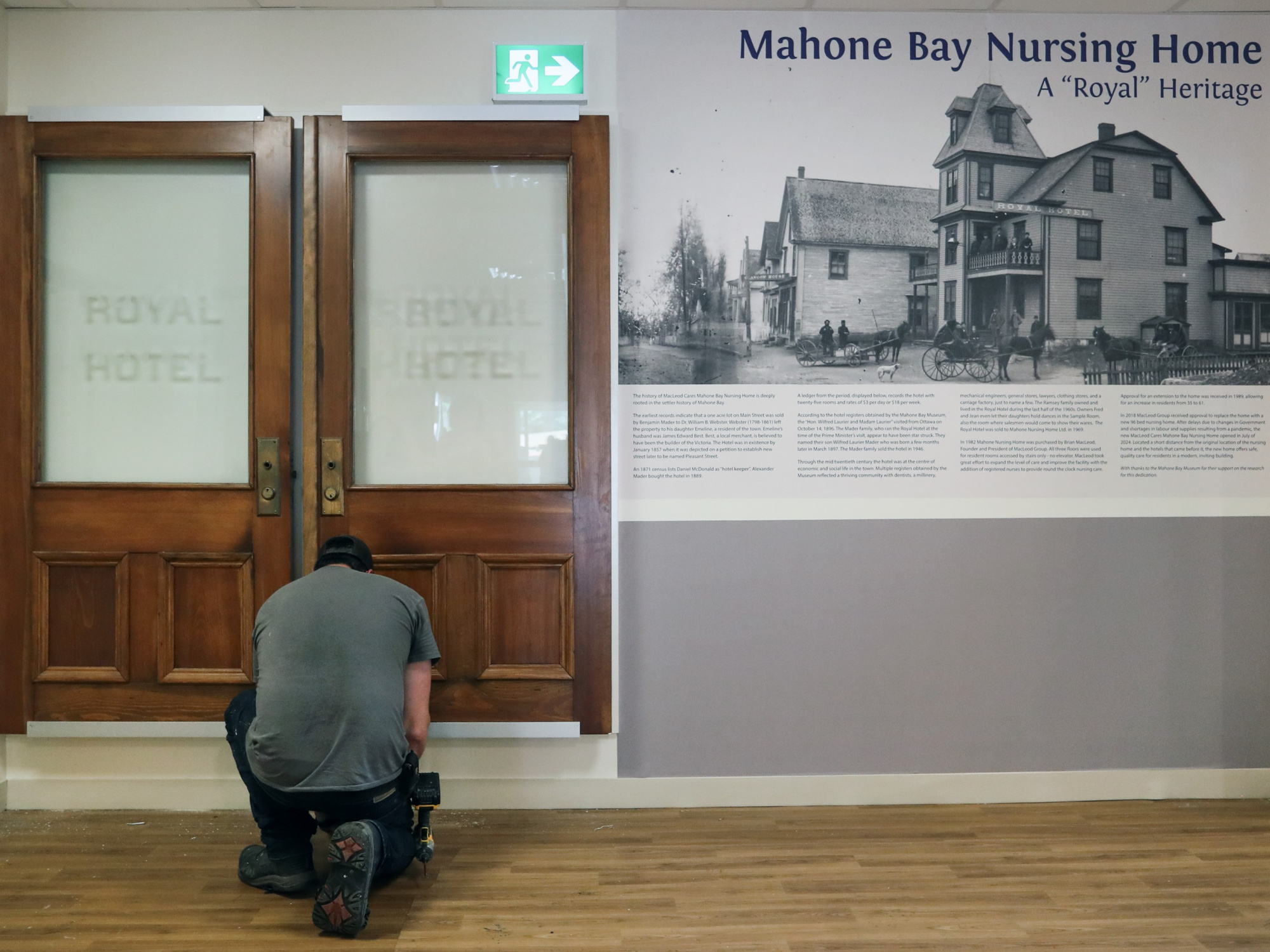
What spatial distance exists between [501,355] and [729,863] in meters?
1.86

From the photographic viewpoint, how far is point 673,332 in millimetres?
3219

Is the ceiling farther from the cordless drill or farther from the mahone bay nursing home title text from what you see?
the cordless drill

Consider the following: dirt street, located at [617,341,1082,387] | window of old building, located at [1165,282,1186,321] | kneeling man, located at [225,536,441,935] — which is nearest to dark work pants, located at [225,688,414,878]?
kneeling man, located at [225,536,441,935]

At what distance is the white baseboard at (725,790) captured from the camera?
10.4 feet

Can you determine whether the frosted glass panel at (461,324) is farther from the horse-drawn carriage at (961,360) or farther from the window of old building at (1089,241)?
the window of old building at (1089,241)

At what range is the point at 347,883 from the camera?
2320mm

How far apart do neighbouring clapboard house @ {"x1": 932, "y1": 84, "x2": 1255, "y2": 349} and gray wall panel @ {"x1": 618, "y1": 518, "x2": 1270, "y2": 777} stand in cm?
78

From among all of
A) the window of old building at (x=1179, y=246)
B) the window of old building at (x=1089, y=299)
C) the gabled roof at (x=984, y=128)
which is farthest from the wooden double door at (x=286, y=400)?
the window of old building at (x=1179, y=246)

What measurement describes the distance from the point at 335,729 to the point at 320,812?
1.20ft

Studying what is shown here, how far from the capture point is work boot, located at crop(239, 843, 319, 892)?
2572mm

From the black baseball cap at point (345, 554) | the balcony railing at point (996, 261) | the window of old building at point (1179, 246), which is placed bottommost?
the black baseball cap at point (345, 554)

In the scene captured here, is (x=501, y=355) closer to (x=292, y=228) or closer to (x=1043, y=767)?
(x=292, y=228)

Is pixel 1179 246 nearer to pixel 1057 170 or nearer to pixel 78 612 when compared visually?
pixel 1057 170

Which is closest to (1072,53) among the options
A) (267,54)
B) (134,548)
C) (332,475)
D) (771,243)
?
(771,243)
